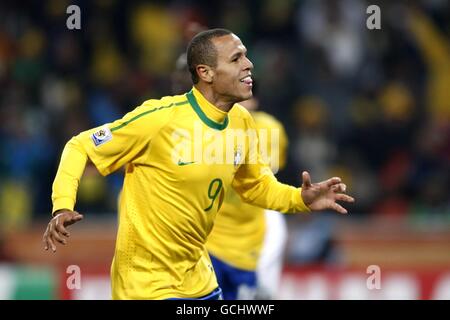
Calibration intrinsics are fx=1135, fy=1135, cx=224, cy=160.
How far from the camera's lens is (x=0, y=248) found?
12133mm

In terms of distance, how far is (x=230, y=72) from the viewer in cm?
642

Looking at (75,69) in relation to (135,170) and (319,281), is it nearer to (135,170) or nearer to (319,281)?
(319,281)

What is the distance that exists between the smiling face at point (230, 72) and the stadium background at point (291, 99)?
537 cm

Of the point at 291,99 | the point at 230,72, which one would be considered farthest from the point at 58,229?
the point at 291,99

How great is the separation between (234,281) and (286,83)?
5939mm

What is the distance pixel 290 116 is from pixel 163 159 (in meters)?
7.84

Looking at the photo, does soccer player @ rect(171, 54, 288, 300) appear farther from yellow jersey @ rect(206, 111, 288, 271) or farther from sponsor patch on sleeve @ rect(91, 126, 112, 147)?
sponsor patch on sleeve @ rect(91, 126, 112, 147)

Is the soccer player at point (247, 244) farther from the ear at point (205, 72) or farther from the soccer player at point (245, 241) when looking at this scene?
the ear at point (205, 72)

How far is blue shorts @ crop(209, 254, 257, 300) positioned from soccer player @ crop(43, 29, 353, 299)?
2.01 meters

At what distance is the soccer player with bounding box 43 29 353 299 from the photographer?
6.22 meters

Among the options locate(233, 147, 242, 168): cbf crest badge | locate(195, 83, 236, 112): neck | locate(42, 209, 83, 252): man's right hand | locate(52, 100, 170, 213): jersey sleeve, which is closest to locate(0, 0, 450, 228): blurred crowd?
locate(233, 147, 242, 168): cbf crest badge

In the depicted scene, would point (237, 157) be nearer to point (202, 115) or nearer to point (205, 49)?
point (202, 115)

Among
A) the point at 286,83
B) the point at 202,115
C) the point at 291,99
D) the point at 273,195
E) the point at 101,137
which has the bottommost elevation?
the point at 273,195

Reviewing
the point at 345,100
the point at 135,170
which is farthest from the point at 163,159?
the point at 345,100
